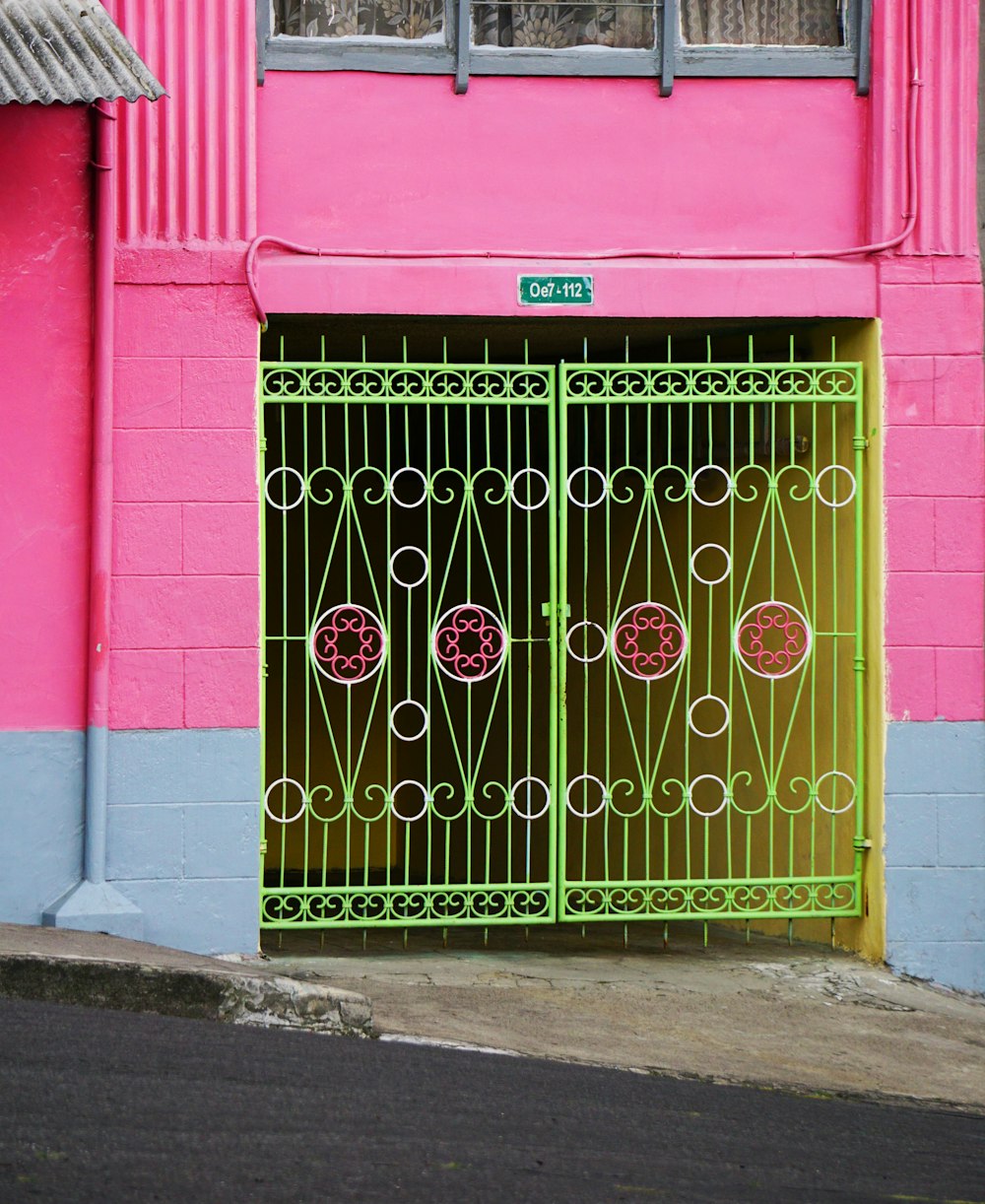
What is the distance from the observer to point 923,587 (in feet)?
24.4

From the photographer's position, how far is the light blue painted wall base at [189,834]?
7.09m

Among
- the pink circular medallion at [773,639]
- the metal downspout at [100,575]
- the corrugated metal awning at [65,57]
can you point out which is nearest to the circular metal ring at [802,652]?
the pink circular medallion at [773,639]

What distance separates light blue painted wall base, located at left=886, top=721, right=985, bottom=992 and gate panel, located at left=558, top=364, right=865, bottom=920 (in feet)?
0.71

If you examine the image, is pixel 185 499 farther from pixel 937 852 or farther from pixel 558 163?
pixel 937 852

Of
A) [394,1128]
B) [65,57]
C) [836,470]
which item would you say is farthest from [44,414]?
[394,1128]

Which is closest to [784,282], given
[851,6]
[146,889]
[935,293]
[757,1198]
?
[935,293]

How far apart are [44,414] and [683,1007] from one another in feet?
11.9

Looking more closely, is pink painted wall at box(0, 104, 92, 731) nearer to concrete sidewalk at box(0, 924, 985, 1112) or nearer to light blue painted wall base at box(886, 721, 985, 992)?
concrete sidewalk at box(0, 924, 985, 1112)

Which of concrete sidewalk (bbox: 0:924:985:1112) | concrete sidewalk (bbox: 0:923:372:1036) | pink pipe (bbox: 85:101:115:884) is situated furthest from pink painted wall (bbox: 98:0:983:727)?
concrete sidewalk (bbox: 0:923:372:1036)

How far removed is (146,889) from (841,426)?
3730 millimetres

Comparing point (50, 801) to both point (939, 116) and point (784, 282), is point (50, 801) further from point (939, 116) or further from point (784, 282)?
point (939, 116)

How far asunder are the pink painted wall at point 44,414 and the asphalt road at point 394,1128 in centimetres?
176

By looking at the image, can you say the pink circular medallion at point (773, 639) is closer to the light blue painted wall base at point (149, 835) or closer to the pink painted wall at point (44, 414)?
the light blue painted wall base at point (149, 835)

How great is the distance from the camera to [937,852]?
7402 millimetres
